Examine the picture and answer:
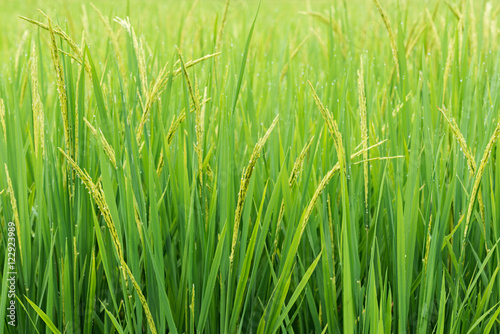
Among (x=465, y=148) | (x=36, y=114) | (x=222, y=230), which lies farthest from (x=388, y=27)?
(x=36, y=114)

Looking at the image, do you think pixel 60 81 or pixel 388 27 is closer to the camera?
pixel 60 81

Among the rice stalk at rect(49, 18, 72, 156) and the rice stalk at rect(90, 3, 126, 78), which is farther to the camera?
the rice stalk at rect(90, 3, 126, 78)

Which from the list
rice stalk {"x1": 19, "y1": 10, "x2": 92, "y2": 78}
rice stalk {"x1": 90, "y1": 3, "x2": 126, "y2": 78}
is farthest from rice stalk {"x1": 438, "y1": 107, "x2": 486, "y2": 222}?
rice stalk {"x1": 90, "y1": 3, "x2": 126, "y2": 78}

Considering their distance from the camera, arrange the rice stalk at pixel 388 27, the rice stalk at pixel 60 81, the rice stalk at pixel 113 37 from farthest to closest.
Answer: the rice stalk at pixel 113 37 → the rice stalk at pixel 388 27 → the rice stalk at pixel 60 81

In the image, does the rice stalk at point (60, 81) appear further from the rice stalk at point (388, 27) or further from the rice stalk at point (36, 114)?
the rice stalk at point (388, 27)

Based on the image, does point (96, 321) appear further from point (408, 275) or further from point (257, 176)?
point (408, 275)

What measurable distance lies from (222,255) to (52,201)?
0.33 m

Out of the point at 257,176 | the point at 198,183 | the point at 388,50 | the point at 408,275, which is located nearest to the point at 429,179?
the point at 408,275

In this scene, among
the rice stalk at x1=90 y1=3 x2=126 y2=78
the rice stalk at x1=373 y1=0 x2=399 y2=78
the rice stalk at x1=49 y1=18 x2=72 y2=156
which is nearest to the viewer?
the rice stalk at x1=49 y1=18 x2=72 y2=156

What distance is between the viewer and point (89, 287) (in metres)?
0.81

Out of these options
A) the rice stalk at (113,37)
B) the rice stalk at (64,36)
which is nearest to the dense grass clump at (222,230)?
the rice stalk at (64,36)

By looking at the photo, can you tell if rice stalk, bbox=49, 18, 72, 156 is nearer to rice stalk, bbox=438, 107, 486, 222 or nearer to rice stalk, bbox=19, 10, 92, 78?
rice stalk, bbox=19, 10, 92, 78

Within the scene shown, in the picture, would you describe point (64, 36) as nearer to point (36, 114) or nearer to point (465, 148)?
point (36, 114)

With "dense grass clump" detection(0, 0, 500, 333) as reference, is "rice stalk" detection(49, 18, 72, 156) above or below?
above
